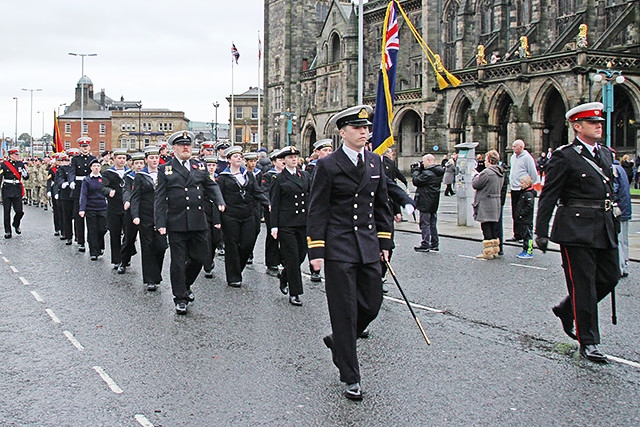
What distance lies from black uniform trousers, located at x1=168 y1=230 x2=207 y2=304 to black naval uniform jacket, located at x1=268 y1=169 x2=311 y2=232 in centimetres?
104

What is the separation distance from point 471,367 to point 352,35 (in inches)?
2299

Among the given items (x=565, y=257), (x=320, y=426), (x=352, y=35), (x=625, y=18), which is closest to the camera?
(x=320, y=426)

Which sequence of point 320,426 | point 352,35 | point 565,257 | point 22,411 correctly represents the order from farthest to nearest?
point 352,35 → point 565,257 → point 22,411 → point 320,426

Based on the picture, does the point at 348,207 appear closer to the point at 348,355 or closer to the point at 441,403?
the point at 348,355

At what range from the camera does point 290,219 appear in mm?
9992

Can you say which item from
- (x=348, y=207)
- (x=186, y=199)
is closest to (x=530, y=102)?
(x=186, y=199)

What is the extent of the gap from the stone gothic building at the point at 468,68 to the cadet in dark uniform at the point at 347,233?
108 feet

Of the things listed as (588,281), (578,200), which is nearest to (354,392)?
(588,281)

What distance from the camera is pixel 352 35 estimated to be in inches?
2469

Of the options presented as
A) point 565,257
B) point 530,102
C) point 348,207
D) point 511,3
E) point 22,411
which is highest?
point 511,3

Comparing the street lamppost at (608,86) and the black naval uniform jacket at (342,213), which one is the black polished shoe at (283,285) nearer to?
the black naval uniform jacket at (342,213)

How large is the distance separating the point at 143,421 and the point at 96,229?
31.6ft

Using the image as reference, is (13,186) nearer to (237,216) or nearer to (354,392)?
(237,216)

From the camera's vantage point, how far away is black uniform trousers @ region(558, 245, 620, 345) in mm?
6758
